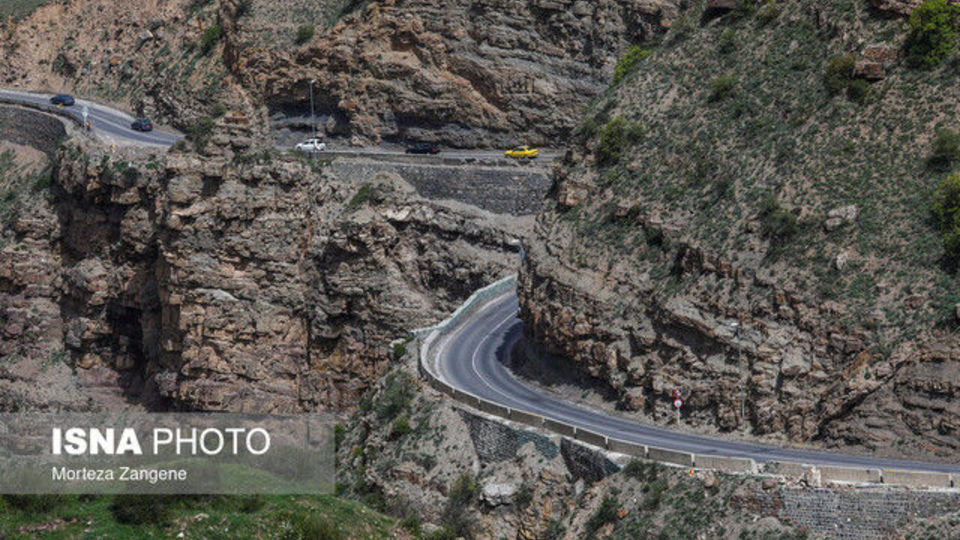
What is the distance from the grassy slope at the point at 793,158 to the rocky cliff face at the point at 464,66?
715 inches

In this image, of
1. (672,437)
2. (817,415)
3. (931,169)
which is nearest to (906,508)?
(817,415)

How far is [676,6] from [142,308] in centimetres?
3415

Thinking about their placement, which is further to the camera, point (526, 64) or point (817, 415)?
point (526, 64)

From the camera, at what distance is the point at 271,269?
8712 centimetres

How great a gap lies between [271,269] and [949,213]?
39014 millimetres

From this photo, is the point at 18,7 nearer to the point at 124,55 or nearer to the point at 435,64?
the point at 124,55

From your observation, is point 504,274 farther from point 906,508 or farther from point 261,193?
point 906,508

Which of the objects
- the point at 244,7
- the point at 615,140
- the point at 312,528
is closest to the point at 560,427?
the point at 312,528

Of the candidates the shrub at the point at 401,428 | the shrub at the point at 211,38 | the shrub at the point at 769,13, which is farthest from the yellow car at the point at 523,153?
the shrub at the point at 401,428

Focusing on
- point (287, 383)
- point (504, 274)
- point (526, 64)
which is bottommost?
point (287, 383)

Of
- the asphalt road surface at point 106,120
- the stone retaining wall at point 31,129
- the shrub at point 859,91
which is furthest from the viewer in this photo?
the stone retaining wall at point 31,129

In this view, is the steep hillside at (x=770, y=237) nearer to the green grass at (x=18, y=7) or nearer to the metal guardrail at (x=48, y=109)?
the metal guardrail at (x=48, y=109)

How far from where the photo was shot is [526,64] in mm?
94750

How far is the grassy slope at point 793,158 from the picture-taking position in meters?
59.5
